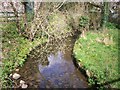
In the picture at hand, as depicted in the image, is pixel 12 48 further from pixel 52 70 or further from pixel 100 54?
pixel 100 54

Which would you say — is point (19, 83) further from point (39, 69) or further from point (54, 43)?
point (54, 43)

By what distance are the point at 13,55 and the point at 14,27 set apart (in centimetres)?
202

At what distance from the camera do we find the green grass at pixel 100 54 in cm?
607

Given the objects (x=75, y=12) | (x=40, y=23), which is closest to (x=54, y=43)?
(x=40, y=23)

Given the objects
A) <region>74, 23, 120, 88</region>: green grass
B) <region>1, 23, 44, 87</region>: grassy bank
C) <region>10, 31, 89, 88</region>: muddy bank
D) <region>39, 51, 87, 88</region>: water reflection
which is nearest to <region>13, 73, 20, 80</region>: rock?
<region>10, 31, 89, 88</region>: muddy bank

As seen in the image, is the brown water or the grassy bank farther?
the grassy bank

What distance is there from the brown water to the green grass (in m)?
0.39

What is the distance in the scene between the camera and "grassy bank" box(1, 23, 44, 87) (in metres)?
6.69

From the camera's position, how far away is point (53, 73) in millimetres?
7055

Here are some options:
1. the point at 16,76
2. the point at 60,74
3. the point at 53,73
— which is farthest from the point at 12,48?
the point at 60,74

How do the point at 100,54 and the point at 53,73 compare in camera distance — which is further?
the point at 100,54

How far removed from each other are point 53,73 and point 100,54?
168cm

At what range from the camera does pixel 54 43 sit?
29.7ft

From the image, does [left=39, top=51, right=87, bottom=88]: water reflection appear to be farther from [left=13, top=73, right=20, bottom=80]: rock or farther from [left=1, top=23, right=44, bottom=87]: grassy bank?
[left=1, top=23, right=44, bottom=87]: grassy bank
